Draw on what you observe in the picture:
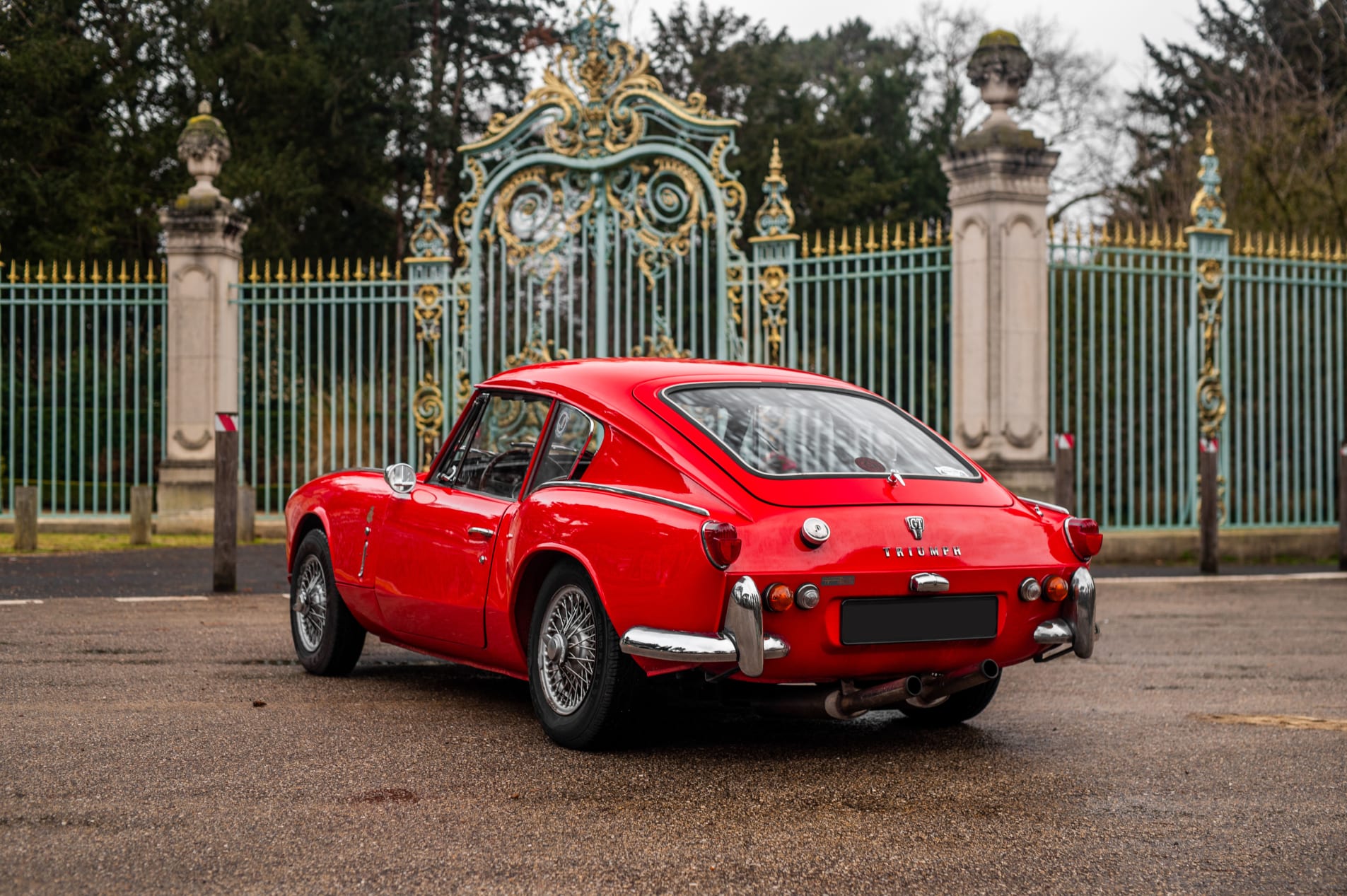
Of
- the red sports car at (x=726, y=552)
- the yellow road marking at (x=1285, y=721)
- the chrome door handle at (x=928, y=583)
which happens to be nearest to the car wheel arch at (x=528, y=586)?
the red sports car at (x=726, y=552)

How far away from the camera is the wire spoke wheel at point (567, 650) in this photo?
526 centimetres

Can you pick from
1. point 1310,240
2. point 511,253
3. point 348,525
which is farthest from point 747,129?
point 348,525

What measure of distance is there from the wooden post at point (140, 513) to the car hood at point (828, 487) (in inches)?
421

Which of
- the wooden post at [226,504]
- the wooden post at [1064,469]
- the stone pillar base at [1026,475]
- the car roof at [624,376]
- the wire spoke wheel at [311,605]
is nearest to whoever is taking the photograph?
the car roof at [624,376]

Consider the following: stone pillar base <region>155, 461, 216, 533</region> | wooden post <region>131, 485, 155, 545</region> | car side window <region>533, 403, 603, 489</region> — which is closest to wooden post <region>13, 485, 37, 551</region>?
wooden post <region>131, 485, 155, 545</region>

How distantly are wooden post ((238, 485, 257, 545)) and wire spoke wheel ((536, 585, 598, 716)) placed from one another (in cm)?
1097

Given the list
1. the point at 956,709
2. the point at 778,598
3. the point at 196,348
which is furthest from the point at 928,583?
the point at 196,348

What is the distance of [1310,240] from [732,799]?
719 inches

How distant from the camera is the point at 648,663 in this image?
4.98 m

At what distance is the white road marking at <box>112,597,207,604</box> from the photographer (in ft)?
33.2

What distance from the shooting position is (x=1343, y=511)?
14.0m

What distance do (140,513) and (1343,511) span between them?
11848 mm

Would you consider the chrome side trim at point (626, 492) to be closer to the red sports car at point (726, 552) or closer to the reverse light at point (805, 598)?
the red sports car at point (726, 552)

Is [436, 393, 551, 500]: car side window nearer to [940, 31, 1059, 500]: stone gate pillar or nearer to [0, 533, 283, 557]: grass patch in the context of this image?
[940, 31, 1059, 500]: stone gate pillar
